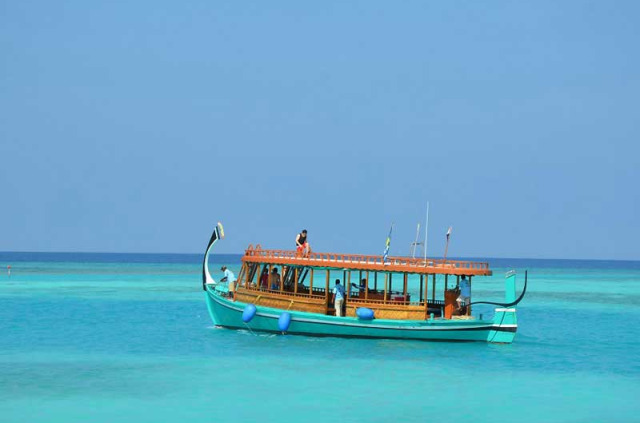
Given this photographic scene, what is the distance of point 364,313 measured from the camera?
2991 centimetres

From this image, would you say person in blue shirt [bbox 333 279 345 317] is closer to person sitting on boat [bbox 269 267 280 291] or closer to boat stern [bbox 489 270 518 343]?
person sitting on boat [bbox 269 267 280 291]

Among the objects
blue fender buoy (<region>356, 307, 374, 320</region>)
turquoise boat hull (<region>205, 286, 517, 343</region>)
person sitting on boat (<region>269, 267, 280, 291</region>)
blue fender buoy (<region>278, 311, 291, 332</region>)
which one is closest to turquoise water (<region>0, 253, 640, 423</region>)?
turquoise boat hull (<region>205, 286, 517, 343</region>)

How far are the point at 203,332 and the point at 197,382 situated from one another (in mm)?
11388

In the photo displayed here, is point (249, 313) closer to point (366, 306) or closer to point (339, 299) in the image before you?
point (339, 299)

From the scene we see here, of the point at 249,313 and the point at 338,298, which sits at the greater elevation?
the point at 338,298

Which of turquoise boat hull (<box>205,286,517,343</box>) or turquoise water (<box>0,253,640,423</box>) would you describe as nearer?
turquoise water (<box>0,253,640,423</box>)

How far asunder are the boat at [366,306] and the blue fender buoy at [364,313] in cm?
3

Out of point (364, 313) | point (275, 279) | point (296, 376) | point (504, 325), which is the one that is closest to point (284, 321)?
point (275, 279)

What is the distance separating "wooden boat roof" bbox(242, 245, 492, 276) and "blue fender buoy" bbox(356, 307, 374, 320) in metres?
1.42

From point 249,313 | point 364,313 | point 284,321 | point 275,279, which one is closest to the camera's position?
point 364,313

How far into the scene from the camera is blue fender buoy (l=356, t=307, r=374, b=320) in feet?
98.2

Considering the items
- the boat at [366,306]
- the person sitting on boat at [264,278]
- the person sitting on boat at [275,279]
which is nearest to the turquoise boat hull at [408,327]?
the boat at [366,306]

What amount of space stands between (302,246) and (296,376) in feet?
27.9

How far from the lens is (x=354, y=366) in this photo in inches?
1021
